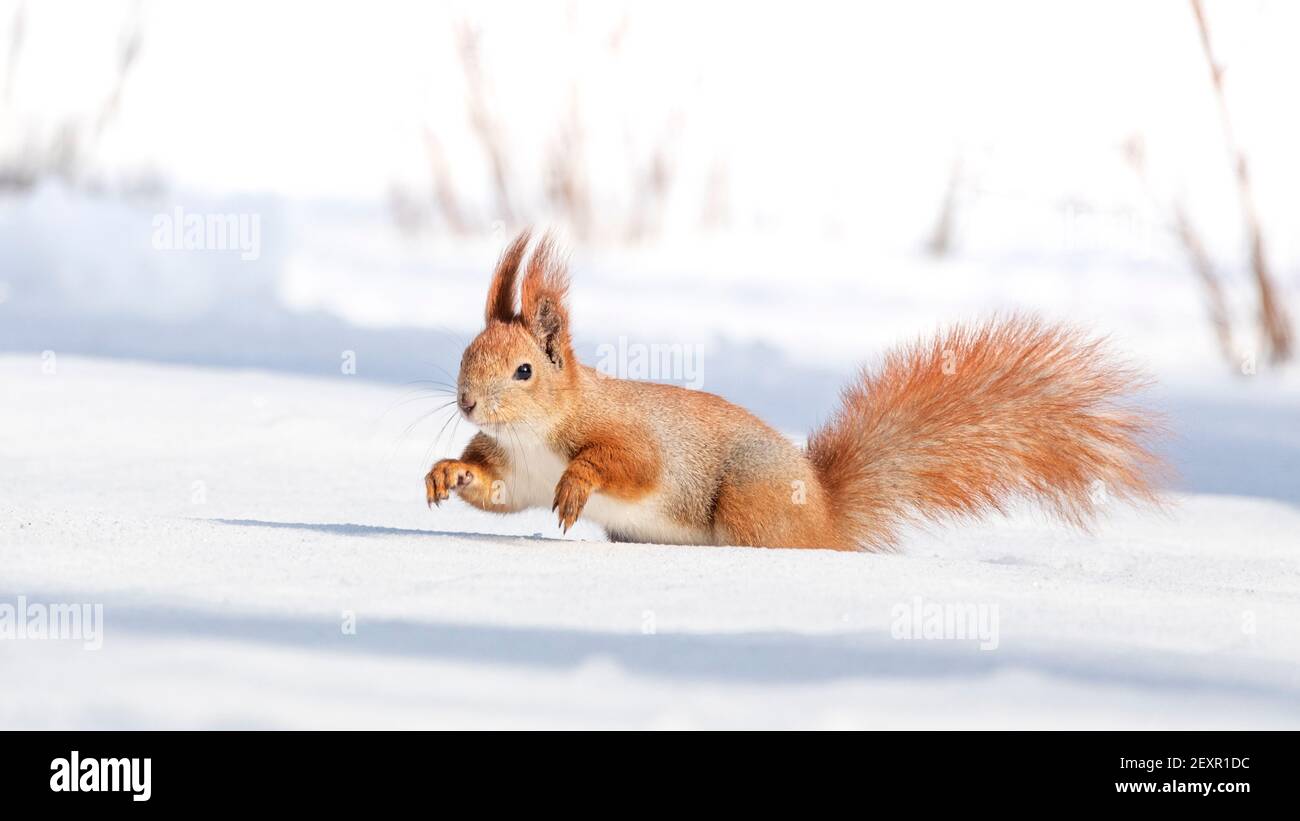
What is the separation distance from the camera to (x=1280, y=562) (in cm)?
542

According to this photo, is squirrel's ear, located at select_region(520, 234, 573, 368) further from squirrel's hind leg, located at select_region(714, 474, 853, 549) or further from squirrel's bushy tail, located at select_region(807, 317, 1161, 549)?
squirrel's bushy tail, located at select_region(807, 317, 1161, 549)

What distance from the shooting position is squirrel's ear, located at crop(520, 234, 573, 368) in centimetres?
430

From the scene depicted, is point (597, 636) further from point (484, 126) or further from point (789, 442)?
point (484, 126)

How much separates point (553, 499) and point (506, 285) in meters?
0.59

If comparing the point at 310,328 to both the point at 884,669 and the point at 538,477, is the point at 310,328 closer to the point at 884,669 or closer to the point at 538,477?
the point at 538,477

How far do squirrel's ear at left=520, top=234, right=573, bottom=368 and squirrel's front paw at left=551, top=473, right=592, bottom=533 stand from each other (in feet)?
1.26

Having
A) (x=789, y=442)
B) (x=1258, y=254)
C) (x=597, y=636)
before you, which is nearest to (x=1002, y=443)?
(x=789, y=442)

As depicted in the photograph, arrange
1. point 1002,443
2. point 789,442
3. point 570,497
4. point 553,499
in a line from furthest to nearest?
point 1002,443 → point 789,442 → point 553,499 → point 570,497

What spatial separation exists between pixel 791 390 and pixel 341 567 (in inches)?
223

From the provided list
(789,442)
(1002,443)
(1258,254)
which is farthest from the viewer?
(1258,254)

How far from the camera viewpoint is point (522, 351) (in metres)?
4.20

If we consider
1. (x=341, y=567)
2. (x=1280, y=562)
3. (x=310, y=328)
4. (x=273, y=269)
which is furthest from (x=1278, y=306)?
(x=341, y=567)

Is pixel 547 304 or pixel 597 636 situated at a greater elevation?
pixel 547 304

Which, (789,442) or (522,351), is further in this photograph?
(789,442)
